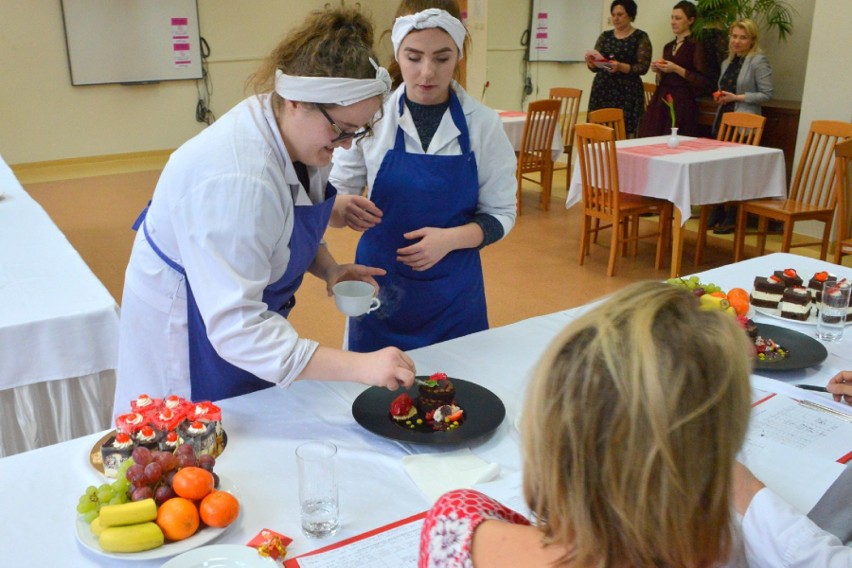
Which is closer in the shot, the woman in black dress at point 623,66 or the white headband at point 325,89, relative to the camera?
the white headband at point 325,89

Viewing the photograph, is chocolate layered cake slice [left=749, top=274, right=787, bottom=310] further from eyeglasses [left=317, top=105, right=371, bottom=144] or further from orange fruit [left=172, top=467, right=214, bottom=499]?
orange fruit [left=172, top=467, right=214, bottom=499]

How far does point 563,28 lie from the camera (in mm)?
10031

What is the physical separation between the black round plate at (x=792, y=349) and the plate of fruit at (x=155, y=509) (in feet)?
4.11

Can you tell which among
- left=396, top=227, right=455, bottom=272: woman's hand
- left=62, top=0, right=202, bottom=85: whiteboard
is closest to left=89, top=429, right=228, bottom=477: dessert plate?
left=396, top=227, right=455, bottom=272: woman's hand

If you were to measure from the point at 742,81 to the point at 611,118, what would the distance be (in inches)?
46.2

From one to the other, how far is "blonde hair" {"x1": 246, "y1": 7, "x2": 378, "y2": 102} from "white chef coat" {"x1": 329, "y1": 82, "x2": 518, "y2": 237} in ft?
2.10

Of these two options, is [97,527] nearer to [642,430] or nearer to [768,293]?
[642,430]

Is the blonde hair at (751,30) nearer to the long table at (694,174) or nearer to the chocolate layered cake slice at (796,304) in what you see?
the long table at (694,174)

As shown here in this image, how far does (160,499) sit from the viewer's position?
3.83 ft

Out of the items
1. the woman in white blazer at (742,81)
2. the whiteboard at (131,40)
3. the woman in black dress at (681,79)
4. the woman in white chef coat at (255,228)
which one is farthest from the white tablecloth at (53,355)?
the whiteboard at (131,40)

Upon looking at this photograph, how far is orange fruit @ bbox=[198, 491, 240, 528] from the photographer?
1.17 m

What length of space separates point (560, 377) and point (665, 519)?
0.17 m

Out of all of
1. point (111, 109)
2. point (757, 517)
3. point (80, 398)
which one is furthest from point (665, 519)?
point (111, 109)

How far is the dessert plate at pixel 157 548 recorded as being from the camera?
1.10 metres
